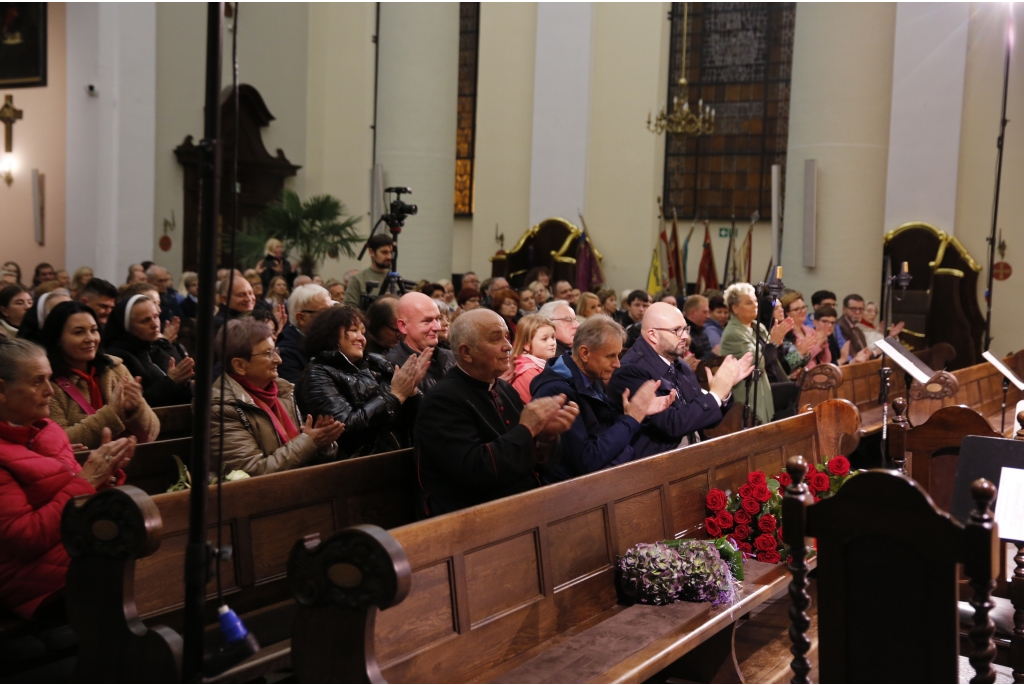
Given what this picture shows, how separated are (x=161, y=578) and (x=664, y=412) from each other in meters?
2.24

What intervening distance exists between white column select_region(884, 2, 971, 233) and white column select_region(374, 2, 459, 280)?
19.1ft

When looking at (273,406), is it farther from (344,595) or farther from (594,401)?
(344,595)

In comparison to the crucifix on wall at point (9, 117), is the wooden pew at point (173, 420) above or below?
below

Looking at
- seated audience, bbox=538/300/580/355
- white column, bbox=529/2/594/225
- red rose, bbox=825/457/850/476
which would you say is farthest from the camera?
white column, bbox=529/2/594/225

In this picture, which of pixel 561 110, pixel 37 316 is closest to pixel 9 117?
pixel 561 110

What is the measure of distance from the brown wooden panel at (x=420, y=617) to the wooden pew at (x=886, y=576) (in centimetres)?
96

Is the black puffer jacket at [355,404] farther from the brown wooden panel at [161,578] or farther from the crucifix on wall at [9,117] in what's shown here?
the crucifix on wall at [9,117]

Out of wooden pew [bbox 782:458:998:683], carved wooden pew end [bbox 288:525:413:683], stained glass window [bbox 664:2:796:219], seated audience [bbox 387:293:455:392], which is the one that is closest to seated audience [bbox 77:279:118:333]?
seated audience [bbox 387:293:455:392]

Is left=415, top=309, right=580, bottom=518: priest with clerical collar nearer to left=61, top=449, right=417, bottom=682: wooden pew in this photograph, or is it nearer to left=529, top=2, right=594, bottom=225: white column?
left=61, top=449, right=417, bottom=682: wooden pew

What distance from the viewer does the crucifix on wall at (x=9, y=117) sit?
43.1 ft

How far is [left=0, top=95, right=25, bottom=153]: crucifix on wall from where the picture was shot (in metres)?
13.1

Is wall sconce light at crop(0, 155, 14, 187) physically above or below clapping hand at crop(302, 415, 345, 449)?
above

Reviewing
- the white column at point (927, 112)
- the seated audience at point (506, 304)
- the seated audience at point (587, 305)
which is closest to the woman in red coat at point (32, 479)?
the seated audience at point (506, 304)

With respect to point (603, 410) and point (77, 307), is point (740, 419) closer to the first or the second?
point (603, 410)
